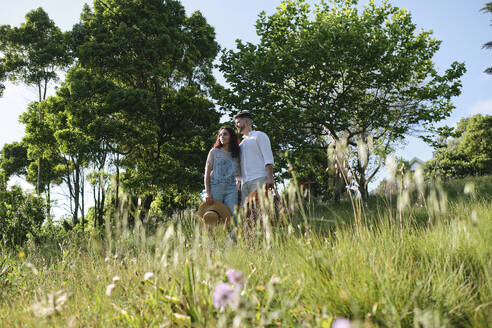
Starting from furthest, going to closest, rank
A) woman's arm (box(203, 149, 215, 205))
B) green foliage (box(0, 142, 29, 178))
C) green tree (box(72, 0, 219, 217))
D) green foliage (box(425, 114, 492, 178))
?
1. green foliage (box(425, 114, 492, 178))
2. green foliage (box(0, 142, 29, 178))
3. green tree (box(72, 0, 219, 217))
4. woman's arm (box(203, 149, 215, 205))

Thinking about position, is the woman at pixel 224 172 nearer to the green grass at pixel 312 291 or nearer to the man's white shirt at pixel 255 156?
the man's white shirt at pixel 255 156

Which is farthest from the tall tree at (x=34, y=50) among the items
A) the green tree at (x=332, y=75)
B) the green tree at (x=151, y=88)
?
the green tree at (x=332, y=75)

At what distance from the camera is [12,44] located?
1778 centimetres

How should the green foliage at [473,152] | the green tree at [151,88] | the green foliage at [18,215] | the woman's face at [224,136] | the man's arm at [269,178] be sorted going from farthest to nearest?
the green foliage at [473,152], the green tree at [151,88], the green foliage at [18,215], the woman's face at [224,136], the man's arm at [269,178]

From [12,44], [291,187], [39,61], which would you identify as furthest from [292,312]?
[12,44]

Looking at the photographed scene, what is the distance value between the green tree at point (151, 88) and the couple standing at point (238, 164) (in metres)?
8.73

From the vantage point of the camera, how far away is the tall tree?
17.5 meters

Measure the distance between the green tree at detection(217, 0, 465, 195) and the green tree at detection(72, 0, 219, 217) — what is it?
2984mm

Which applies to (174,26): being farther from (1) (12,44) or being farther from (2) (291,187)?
(2) (291,187)

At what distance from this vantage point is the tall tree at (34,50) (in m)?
17.5

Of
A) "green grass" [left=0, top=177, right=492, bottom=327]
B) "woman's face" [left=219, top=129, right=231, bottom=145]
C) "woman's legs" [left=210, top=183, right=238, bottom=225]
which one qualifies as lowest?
"green grass" [left=0, top=177, right=492, bottom=327]

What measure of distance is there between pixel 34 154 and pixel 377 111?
682 inches

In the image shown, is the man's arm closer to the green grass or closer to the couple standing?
the couple standing

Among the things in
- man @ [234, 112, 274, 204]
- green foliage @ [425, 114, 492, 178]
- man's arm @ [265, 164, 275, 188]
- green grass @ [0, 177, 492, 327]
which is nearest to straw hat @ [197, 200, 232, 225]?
man @ [234, 112, 274, 204]
